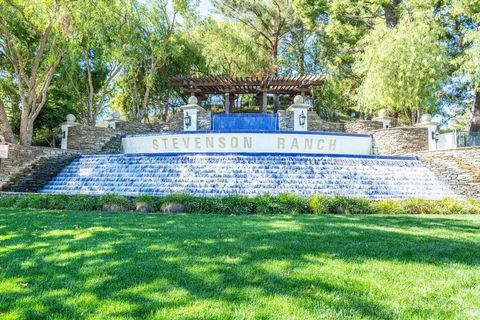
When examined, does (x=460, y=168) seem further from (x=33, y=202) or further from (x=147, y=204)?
(x=33, y=202)

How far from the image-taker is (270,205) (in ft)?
27.9

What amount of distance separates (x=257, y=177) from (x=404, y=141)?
8.21m

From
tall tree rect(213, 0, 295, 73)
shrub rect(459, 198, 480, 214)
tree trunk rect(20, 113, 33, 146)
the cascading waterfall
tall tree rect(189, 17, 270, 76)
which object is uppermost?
tall tree rect(213, 0, 295, 73)

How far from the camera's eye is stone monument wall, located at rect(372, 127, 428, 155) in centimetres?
1552

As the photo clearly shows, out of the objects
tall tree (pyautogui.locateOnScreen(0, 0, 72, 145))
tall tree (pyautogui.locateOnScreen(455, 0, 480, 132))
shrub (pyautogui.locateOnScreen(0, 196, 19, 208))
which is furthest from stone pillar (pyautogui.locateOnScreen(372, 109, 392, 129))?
shrub (pyautogui.locateOnScreen(0, 196, 19, 208))

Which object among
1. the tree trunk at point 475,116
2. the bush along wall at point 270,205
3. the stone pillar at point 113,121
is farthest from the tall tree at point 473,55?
the stone pillar at point 113,121

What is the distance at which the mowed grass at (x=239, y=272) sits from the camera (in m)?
2.60

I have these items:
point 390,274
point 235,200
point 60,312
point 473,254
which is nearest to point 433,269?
point 390,274

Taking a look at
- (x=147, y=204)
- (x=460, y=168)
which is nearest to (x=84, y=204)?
(x=147, y=204)

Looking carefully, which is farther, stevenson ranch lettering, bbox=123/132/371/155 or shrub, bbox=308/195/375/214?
stevenson ranch lettering, bbox=123/132/371/155

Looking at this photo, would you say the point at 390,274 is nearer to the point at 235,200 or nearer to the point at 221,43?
the point at 235,200

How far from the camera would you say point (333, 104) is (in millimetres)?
27562

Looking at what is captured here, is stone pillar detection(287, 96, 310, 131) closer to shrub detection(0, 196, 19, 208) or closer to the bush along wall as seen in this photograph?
the bush along wall

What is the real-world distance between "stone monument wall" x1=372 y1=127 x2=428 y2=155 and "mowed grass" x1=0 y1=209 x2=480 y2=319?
1033cm
